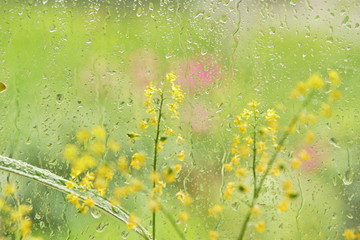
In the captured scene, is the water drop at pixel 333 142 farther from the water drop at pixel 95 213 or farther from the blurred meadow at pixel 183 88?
the water drop at pixel 95 213

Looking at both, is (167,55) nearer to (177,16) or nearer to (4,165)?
(177,16)

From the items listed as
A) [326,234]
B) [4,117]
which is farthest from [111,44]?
[326,234]

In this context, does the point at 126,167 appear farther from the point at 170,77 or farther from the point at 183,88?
the point at 183,88

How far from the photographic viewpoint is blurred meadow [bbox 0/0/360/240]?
0.68 meters

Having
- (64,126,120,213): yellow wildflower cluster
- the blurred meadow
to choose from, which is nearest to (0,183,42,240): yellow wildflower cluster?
the blurred meadow

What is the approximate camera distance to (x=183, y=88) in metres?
0.70

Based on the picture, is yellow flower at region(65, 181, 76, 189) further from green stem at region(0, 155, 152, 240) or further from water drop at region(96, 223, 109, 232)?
water drop at region(96, 223, 109, 232)

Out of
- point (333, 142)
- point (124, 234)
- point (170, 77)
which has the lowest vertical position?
point (124, 234)

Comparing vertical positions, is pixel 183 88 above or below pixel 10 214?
above

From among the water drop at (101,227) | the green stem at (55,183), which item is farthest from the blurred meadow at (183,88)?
the green stem at (55,183)

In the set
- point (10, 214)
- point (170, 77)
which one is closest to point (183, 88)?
point (170, 77)

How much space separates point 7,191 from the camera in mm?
665

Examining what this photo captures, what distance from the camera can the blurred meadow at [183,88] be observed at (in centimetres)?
68

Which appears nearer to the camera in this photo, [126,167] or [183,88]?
[126,167]
